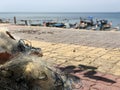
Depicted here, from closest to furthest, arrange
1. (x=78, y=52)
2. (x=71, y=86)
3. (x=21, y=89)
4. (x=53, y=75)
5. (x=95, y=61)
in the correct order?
(x=21, y=89) < (x=53, y=75) < (x=71, y=86) < (x=95, y=61) < (x=78, y=52)

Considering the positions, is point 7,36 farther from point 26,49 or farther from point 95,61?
point 95,61

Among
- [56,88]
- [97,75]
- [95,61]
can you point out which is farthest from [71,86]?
[95,61]

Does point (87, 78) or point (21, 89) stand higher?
point (21, 89)

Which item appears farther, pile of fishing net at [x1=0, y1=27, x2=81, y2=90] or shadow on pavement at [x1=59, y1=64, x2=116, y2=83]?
shadow on pavement at [x1=59, y1=64, x2=116, y2=83]

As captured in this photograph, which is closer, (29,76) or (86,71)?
(29,76)

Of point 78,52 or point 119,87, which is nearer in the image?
point 119,87

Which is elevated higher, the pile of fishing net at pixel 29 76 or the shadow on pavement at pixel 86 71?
the pile of fishing net at pixel 29 76

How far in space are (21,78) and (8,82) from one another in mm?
143

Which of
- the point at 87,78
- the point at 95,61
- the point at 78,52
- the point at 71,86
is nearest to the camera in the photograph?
the point at 71,86

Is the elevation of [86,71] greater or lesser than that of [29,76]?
lesser

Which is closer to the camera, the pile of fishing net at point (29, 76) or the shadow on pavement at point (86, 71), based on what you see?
the pile of fishing net at point (29, 76)

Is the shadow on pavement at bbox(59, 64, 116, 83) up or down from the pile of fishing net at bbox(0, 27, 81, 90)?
down

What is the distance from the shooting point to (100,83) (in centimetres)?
491

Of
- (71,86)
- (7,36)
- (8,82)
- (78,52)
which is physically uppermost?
(7,36)
